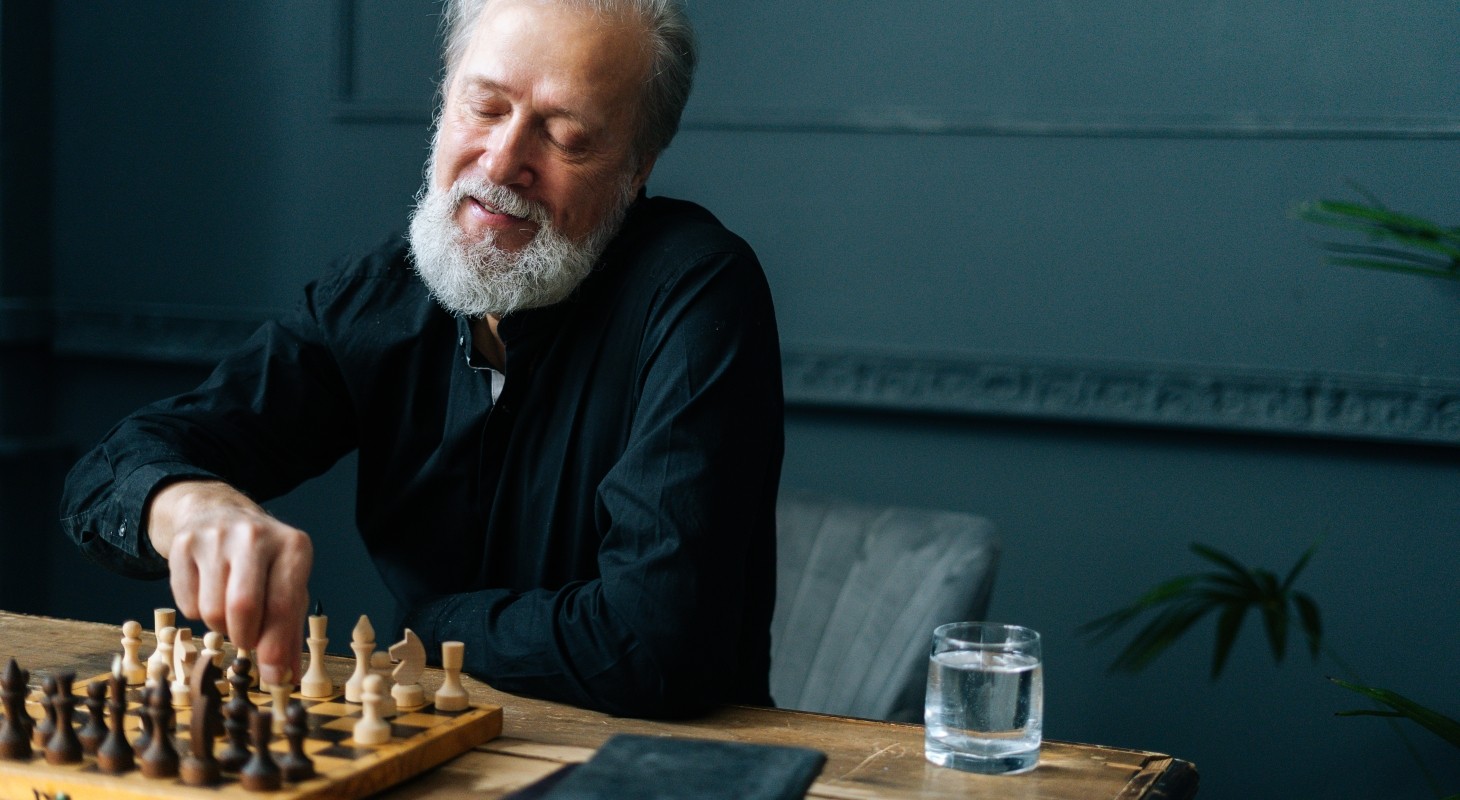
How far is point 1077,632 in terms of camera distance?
2.80 metres

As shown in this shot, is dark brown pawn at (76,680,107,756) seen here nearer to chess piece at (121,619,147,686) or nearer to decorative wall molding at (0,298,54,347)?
chess piece at (121,619,147,686)

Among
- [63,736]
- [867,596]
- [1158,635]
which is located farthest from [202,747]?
[1158,635]

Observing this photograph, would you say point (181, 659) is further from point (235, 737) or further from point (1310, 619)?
point (1310, 619)

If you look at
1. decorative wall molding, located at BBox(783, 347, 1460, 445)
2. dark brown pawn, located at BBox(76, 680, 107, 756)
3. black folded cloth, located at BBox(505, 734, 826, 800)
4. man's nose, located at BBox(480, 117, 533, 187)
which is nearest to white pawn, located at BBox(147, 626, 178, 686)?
dark brown pawn, located at BBox(76, 680, 107, 756)

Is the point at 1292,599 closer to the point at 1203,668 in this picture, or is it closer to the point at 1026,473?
the point at 1203,668

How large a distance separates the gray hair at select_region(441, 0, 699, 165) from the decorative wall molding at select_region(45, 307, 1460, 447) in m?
1.05

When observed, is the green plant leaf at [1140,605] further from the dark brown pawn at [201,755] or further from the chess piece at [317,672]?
the dark brown pawn at [201,755]

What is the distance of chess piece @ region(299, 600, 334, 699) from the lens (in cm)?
130

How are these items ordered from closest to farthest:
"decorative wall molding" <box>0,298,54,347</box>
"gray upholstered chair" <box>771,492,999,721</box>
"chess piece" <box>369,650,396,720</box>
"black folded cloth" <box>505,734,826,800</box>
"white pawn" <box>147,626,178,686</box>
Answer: "black folded cloth" <box>505,734,826,800</box>, "chess piece" <box>369,650,396,720</box>, "white pawn" <box>147,626,178,686</box>, "gray upholstered chair" <box>771,492,999,721</box>, "decorative wall molding" <box>0,298,54,347</box>

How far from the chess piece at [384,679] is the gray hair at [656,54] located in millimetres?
729

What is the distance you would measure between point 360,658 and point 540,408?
20.0 inches

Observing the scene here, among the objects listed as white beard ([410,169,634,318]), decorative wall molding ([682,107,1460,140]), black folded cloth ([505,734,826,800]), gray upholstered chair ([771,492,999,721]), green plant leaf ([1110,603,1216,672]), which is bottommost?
green plant leaf ([1110,603,1216,672])

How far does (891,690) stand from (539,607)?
2.19 ft

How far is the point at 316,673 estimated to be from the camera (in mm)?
1308
